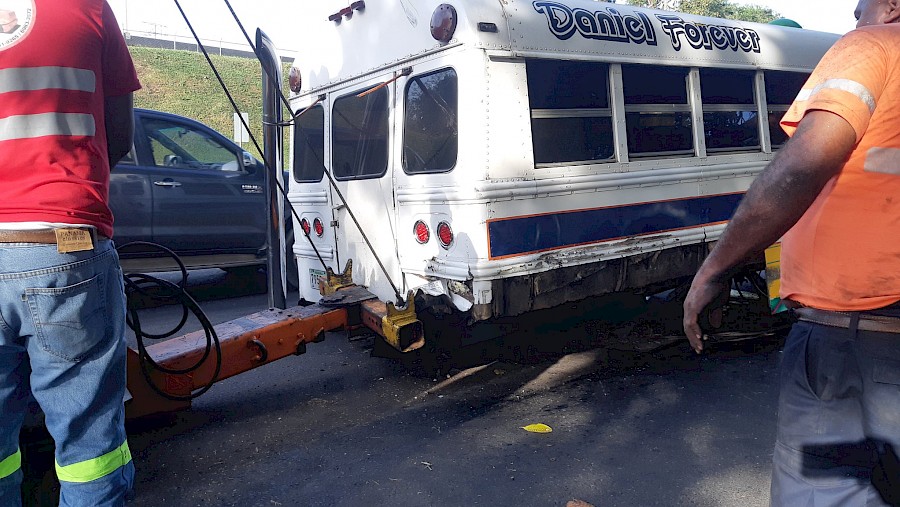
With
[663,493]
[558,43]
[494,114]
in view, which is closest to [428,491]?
[663,493]

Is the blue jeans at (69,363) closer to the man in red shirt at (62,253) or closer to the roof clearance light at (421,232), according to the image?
the man in red shirt at (62,253)

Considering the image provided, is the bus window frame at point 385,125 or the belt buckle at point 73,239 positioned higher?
the bus window frame at point 385,125

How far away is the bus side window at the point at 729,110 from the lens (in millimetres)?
5090

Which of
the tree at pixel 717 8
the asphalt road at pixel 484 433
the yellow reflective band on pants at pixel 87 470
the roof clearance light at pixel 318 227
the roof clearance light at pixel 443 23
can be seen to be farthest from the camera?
the tree at pixel 717 8

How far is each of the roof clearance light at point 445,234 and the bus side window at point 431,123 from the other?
34cm

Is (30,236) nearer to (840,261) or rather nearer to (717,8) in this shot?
(840,261)

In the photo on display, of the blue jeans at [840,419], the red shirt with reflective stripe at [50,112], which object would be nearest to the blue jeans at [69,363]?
the red shirt with reflective stripe at [50,112]

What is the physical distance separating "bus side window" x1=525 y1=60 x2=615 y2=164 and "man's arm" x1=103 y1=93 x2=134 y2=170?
2427mm

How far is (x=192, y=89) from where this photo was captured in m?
23.9

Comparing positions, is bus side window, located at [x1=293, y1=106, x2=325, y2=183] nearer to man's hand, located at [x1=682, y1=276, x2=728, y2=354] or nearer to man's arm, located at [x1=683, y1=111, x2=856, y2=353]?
man's hand, located at [x1=682, y1=276, x2=728, y2=354]

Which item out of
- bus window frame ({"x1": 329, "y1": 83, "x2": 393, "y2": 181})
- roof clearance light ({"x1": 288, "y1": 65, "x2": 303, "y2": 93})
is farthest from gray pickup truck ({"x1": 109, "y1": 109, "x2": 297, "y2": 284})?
bus window frame ({"x1": 329, "y1": 83, "x2": 393, "y2": 181})

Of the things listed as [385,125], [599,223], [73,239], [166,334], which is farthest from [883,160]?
[385,125]

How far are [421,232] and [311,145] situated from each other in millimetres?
1515

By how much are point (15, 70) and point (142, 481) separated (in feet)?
7.00
